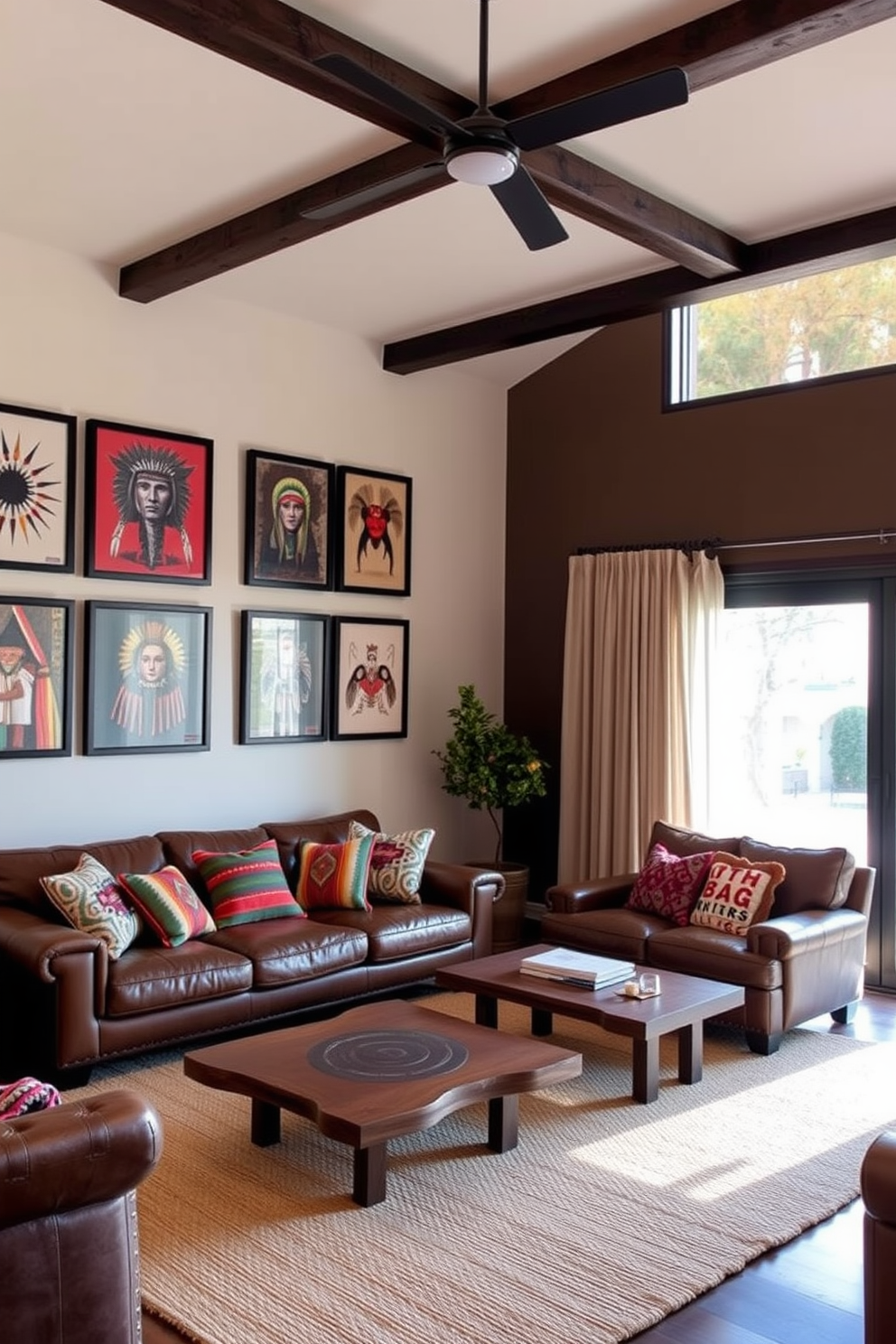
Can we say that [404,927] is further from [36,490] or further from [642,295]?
[642,295]

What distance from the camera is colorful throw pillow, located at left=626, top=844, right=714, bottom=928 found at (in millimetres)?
5500

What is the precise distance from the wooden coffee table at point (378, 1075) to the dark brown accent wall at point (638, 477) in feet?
11.0

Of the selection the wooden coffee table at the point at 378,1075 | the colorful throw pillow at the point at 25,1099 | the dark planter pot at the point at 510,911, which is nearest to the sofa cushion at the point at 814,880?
the dark planter pot at the point at 510,911

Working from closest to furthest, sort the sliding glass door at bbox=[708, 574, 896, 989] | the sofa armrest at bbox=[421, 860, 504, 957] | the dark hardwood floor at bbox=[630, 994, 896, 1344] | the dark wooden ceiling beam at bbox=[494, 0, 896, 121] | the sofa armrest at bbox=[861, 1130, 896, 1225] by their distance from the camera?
1. the sofa armrest at bbox=[861, 1130, 896, 1225]
2. the dark hardwood floor at bbox=[630, 994, 896, 1344]
3. the dark wooden ceiling beam at bbox=[494, 0, 896, 121]
4. the sofa armrest at bbox=[421, 860, 504, 957]
5. the sliding glass door at bbox=[708, 574, 896, 989]

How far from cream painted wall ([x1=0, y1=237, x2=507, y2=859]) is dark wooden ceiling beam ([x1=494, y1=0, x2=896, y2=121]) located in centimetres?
260

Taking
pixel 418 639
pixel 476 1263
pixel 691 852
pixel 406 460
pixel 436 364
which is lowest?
pixel 476 1263

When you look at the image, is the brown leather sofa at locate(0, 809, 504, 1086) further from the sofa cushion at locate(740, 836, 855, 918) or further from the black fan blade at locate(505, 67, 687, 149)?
the black fan blade at locate(505, 67, 687, 149)

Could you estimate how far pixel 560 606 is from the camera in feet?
24.1

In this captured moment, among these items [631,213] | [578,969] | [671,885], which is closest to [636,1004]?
[578,969]

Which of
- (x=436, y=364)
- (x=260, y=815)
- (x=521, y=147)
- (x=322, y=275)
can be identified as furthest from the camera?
(x=436, y=364)

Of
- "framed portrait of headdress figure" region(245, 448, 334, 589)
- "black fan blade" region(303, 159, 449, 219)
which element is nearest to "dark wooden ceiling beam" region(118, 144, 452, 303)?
"black fan blade" region(303, 159, 449, 219)

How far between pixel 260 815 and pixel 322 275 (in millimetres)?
2775

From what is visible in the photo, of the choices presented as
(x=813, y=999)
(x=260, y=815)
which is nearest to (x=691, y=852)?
(x=813, y=999)

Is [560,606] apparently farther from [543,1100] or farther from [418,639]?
[543,1100]
